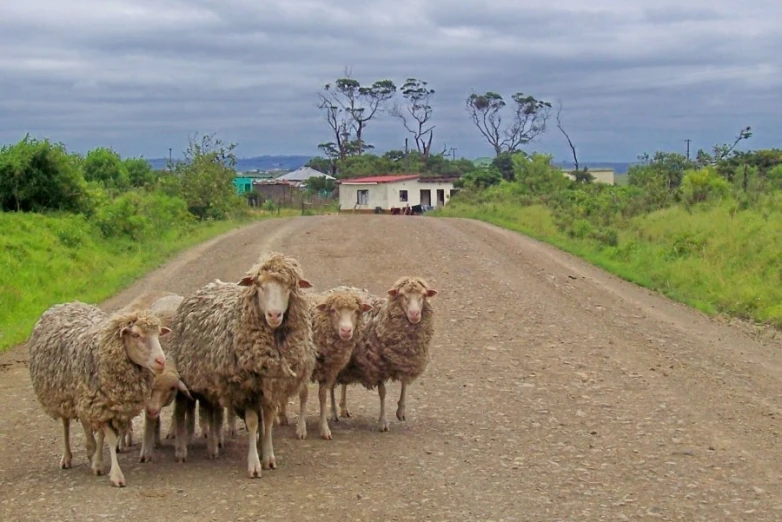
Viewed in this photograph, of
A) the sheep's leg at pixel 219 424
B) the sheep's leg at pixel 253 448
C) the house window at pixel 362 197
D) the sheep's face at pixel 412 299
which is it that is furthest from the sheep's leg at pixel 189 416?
the house window at pixel 362 197

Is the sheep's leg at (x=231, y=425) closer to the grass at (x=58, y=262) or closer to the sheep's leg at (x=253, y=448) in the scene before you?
the sheep's leg at (x=253, y=448)

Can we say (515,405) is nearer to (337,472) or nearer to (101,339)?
(337,472)

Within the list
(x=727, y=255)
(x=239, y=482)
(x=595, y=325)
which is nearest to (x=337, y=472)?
(x=239, y=482)

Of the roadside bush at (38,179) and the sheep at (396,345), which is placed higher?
the roadside bush at (38,179)

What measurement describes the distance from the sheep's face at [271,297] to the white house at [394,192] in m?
62.1

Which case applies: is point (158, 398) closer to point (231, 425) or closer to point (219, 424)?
point (219, 424)

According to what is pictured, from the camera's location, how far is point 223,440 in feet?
31.1

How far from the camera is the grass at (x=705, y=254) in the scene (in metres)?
18.3

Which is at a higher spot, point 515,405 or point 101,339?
point 101,339

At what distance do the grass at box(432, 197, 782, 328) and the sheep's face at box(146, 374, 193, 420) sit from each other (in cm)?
1080

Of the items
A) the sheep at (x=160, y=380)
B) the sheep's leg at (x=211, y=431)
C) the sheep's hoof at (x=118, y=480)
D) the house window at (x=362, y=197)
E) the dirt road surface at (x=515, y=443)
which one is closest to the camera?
the dirt road surface at (x=515, y=443)

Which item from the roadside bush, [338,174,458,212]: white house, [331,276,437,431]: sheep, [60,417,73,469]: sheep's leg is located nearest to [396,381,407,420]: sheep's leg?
[331,276,437,431]: sheep

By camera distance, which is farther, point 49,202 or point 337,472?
point 49,202

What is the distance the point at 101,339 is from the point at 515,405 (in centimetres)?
455
